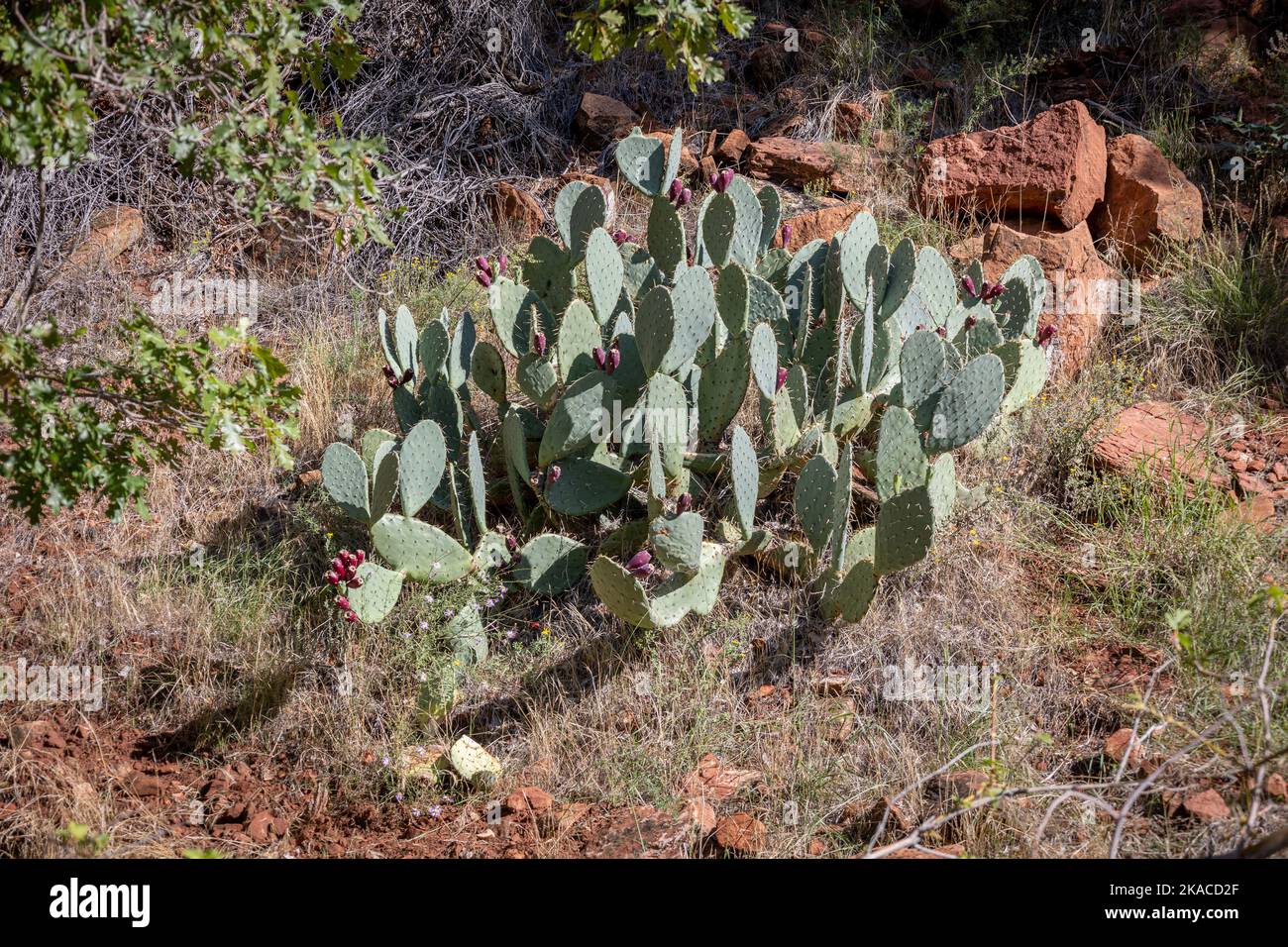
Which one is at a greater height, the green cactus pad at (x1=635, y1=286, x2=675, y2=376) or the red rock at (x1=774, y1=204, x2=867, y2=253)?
the red rock at (x1=774, y1=204, x2=867, y2=253)

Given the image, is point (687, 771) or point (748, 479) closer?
point (687, 771)

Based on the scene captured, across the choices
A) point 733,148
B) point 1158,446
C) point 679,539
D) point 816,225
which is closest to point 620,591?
point 679,539

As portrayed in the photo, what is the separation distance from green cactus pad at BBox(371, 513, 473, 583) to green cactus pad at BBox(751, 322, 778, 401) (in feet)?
3.80

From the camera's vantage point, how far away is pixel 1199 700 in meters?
3.21

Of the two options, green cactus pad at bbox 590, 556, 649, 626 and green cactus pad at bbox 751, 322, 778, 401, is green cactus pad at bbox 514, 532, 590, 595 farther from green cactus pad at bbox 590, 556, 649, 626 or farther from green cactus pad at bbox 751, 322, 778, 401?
green cactus pad at bbox 751, 322, 778, 401

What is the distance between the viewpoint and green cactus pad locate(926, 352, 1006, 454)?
3.65 meters

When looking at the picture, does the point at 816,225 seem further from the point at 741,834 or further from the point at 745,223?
the point at 741,834

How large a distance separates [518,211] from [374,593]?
364 centimetres

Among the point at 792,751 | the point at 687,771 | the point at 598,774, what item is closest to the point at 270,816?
the point at 598,774

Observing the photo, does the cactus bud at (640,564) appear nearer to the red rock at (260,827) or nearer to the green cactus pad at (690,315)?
the green cactus pad at (690,315)

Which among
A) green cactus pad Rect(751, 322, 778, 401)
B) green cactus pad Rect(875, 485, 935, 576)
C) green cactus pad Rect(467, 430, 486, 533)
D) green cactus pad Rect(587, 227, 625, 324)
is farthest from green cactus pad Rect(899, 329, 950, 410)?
green cactus pad Rect(467, 430, 486, 533)

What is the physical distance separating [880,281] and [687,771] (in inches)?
76.6

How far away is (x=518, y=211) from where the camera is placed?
6.61 metres

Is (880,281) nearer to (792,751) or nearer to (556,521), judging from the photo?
(556,521)
